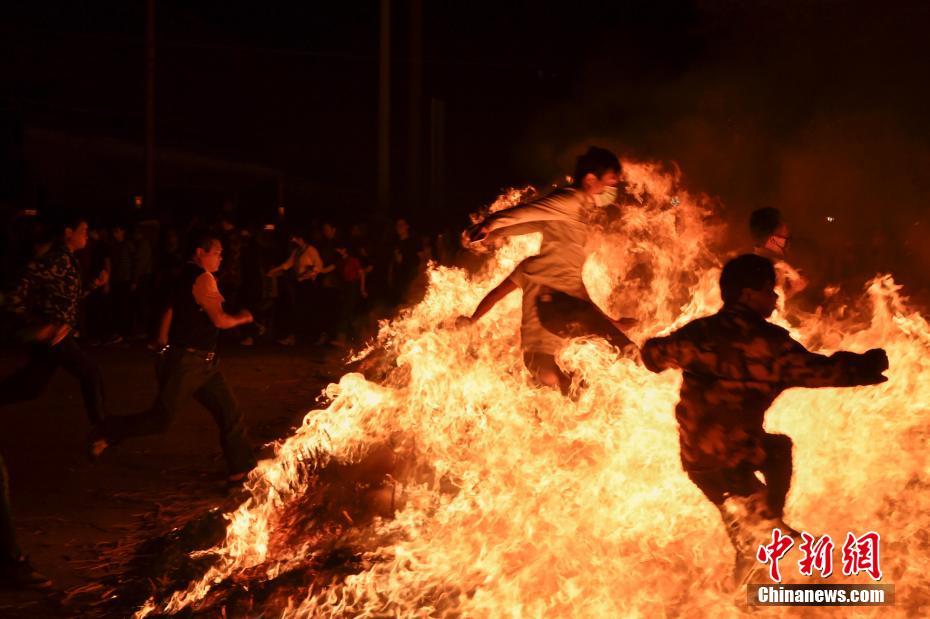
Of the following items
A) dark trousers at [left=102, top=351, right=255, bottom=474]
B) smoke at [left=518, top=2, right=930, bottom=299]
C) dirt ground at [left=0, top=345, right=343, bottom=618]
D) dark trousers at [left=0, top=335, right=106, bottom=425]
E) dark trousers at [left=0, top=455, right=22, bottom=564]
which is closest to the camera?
dark trousers at [left=0, top=455, right=22, bottom=564]

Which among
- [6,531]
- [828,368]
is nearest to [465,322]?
[828,368]

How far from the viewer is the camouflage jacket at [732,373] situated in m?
4.12

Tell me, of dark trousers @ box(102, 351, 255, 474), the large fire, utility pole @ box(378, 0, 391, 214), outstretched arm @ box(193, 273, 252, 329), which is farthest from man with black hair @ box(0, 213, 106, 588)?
utility pole @ box(378, 0, 391, 214)

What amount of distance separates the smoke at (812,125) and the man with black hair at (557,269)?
6.96 m

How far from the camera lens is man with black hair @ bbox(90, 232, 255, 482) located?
22.8 ft

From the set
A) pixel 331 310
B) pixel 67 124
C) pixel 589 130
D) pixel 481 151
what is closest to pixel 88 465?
pixel 331 310

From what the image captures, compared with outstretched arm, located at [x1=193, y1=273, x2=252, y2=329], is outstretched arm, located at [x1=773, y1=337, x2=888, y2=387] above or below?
below

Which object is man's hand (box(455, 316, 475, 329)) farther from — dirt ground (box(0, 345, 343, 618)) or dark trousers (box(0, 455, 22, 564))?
dark trousers (box(0, 455, 22, 564))

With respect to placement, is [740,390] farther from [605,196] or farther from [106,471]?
[106,471]

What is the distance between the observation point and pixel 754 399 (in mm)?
4199

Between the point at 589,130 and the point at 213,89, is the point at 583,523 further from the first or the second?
the point at 213,89

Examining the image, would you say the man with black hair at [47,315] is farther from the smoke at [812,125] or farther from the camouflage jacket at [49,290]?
the smoke at [812,125]

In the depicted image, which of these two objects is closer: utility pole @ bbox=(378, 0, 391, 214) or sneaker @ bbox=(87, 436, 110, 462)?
sneaker @ bbox=(87, 436, 110, 462)

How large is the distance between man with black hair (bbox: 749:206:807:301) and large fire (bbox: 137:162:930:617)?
0.97 ft
